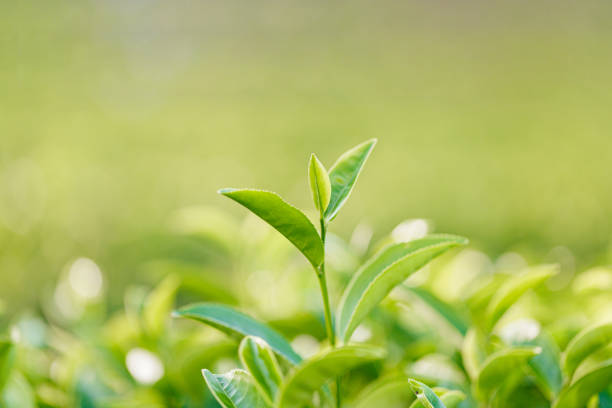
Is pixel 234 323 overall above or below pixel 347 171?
below

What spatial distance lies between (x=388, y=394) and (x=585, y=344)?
21 cm

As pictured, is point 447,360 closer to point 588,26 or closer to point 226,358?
point 226,358

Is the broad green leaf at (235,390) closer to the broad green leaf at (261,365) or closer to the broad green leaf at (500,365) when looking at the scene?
the broad green leaf at (261,365)

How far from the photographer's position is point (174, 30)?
932 cm

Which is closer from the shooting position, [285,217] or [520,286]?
[285,217]

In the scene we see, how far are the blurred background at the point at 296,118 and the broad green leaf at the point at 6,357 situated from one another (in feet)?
0.84

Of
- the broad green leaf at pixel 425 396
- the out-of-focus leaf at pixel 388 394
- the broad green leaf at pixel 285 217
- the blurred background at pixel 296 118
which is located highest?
the blurred background at pixel 296 118

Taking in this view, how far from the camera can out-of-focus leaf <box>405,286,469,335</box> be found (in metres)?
0.81

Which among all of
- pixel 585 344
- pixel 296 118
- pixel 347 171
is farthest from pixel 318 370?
pixel 296 118

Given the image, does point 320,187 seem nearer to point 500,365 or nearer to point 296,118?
point 500,365

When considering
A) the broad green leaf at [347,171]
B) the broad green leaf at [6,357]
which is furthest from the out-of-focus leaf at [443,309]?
the broad green leaf at [6,357]

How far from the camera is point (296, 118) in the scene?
608 centimetres

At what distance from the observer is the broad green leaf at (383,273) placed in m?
0.58

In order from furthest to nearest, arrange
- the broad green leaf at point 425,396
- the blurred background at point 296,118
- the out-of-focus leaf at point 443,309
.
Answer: the blurred background at point 296,118 → the out-of-focus leaf at point 443,309 → the broad green leaf at point 425,396
